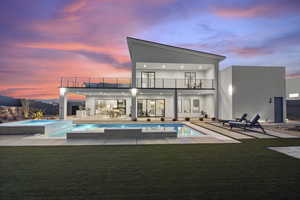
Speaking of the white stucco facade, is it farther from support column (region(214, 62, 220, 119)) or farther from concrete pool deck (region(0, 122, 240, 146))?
concrete pool deck (region(0, 122, 240, 146))

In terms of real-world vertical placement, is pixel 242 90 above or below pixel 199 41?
below

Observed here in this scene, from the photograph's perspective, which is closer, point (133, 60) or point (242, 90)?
point (242, 90)

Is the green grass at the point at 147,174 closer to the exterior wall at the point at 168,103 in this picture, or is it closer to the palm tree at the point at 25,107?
the palm tree at the point at 25,107

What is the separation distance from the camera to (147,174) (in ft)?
10.1

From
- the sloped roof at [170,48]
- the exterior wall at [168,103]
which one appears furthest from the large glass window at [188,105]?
the sloped roof at [170,48]

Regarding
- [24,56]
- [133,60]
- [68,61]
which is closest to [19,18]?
[24,56]

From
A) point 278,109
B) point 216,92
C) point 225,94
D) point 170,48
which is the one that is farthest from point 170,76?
point 278,109

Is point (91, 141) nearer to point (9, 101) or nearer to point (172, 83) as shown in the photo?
point (172, 83)

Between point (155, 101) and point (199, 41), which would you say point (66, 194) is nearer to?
point (155, 101)

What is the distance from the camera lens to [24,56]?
1611 centimetres

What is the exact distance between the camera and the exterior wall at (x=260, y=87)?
1251 centimetres

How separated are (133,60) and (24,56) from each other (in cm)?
1195

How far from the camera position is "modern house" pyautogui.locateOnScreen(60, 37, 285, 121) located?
1330 cm

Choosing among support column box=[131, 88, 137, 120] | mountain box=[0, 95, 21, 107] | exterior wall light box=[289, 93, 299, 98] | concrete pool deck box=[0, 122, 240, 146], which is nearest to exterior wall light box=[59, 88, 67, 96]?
support column box=[131, 88, 137, 120]
